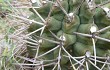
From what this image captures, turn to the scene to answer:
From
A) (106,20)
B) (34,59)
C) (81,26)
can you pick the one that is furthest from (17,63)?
(106,20)

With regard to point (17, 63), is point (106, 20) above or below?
above

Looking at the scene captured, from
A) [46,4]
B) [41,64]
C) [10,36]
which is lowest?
[41,64]

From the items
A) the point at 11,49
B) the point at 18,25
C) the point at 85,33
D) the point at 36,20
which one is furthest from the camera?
the point at 18,25

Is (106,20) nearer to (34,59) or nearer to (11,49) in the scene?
(34,59)

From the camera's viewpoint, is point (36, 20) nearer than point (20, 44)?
Yes

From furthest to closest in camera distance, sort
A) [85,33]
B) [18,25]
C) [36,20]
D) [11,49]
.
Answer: [18,25] < [11,49] < [36,20] < [85,33]

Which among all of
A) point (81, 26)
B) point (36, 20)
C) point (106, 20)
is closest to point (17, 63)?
point (36, 20)

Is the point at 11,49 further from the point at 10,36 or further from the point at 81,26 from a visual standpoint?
the point at 81,26
